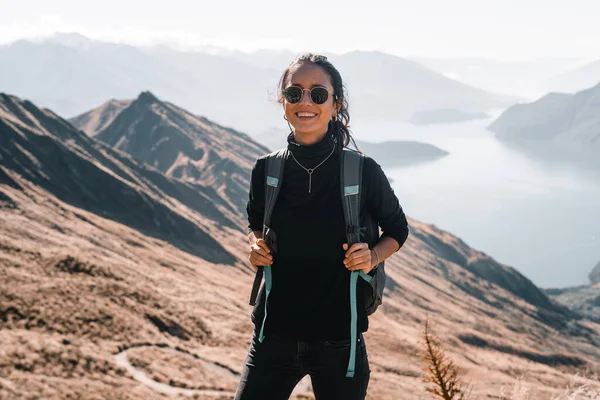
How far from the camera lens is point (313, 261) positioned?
399 centimetres

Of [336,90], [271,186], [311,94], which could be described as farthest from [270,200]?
[336,90]

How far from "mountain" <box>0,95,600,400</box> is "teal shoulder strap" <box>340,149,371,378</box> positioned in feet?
3.27

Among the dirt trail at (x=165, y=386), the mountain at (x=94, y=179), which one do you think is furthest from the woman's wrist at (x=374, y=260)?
the mountain at (x=94, y=179)

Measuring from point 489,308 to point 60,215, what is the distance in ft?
300

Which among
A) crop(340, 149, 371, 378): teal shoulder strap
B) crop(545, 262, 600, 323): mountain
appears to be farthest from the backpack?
crop(545, 262, 600, 323): mountain

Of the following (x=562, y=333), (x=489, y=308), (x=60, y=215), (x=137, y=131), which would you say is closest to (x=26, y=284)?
(x=60, y=215)

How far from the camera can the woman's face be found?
4242mm

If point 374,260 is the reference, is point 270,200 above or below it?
above

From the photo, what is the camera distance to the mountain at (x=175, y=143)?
137 metres

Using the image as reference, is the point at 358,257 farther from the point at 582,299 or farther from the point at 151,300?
the point at 582,299

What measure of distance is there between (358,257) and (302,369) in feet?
3.40

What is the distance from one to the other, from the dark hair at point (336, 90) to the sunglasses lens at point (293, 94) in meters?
0.18

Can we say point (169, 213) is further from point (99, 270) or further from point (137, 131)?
point (137, 131)

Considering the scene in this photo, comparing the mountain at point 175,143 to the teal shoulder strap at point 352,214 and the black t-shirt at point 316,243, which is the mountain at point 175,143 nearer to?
the black t-shirt at point 316,243
